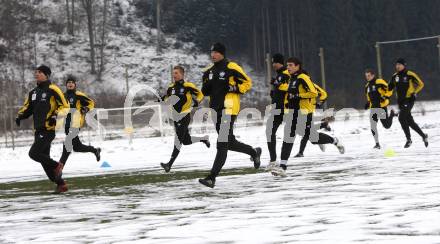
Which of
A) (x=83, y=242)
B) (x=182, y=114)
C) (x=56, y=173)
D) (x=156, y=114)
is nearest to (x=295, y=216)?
(x=83, y=242)

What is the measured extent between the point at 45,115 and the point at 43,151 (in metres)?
0.54

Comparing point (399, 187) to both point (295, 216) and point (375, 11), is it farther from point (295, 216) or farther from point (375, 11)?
point (375, 11)

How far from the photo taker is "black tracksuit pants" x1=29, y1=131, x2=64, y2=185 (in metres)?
11.5

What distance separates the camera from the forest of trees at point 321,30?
70.5 m

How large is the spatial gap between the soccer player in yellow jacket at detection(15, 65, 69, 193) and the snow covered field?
425 mm

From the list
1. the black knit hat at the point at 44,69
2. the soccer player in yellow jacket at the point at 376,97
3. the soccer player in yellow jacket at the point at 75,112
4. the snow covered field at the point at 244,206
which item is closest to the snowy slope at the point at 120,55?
the soccer player in yellow jacket at the point at 376,97

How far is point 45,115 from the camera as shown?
1156cm

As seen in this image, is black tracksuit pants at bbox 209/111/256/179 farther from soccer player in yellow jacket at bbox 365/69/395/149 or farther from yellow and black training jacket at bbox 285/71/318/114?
soccer player in yellow jacket at bbox 365/69/395/149

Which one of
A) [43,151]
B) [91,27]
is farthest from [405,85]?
[91,27]

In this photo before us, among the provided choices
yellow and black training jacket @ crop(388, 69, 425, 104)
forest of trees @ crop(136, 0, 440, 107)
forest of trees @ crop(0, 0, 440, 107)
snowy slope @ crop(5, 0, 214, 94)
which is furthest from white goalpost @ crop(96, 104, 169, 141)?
forest of trees @ crop(136, 0, 440, 107)

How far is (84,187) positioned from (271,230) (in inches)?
259

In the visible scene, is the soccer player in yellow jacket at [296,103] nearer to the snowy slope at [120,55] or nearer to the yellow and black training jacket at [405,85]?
the yellow and black training jacket at [405,85]

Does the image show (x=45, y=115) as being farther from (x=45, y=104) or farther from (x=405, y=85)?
(x=405, y=85)

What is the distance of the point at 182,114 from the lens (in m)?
14.7
